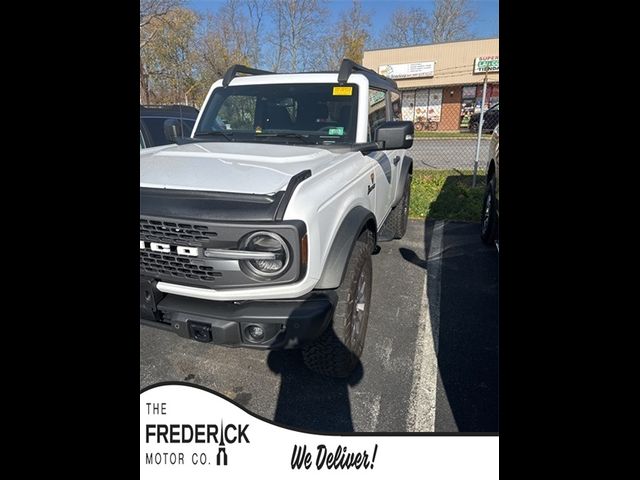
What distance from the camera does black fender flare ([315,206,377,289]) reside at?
5.72 ft

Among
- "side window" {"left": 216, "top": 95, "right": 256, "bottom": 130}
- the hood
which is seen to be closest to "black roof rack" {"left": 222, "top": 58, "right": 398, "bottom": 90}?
"side window" {"left": 216, "top": 95, "right": 256, "bottom": 130}

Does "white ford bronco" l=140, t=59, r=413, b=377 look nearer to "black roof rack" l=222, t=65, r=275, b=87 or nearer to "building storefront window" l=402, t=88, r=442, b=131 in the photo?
"black roof rack" l=222, t=65, r=275, b=87

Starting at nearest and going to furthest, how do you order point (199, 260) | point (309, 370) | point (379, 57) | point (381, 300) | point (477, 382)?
point (199, 260), point (477, 382), point (309, 370), point (381, 300), point (379, 57)

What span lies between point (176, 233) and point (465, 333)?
7.34ft

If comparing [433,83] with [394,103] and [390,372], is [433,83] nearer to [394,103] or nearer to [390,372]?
[394,103]

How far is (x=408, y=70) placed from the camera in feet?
70.7

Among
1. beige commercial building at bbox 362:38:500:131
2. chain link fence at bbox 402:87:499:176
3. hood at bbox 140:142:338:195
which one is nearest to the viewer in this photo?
hood at bbox 140:142:338:195

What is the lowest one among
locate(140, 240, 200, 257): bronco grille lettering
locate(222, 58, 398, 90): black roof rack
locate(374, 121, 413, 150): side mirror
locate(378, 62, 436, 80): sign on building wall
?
locate(140, 240, 200, 257): bronco grille lettering
